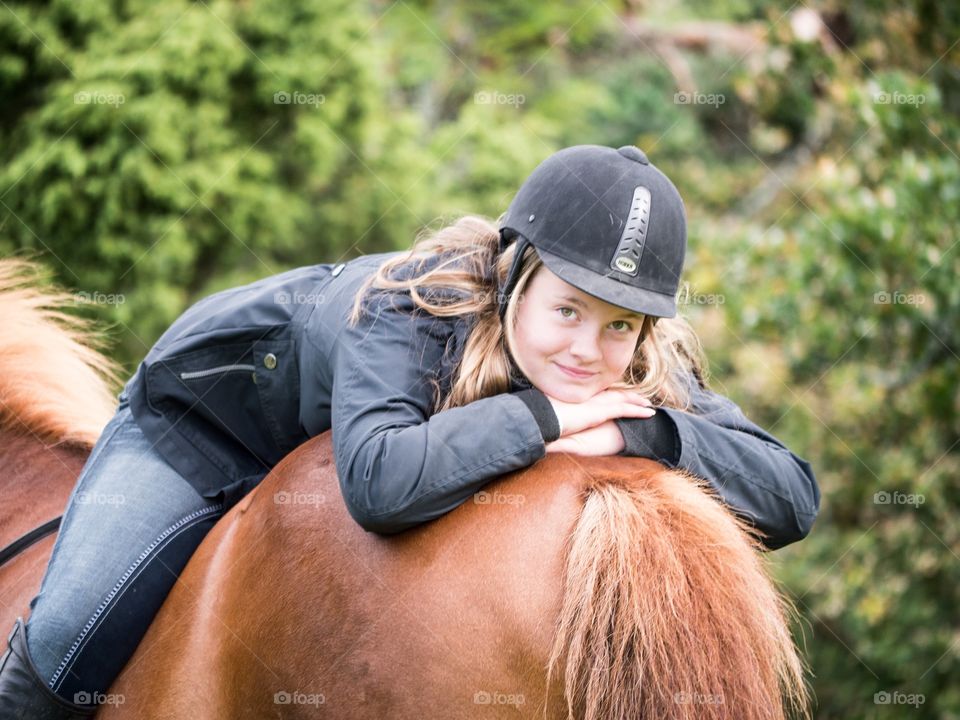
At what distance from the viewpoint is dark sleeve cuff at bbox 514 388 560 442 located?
1812 millimetres

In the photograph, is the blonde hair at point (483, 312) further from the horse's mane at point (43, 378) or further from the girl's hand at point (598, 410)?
the horse's mane at point (43, 378)

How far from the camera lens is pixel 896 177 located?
17.1ft

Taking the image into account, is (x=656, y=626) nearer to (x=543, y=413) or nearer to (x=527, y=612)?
(x=527, y=612)

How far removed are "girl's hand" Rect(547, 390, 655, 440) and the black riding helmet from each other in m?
0.21

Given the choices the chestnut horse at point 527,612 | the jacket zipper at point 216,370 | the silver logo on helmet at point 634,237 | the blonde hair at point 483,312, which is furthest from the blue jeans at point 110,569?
the silver logo on helmet at point 634,237

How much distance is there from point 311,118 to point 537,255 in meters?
5.82

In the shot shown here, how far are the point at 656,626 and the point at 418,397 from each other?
670 millimetres

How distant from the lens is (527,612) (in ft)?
5.25

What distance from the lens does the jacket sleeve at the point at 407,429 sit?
Answer: 167 cm

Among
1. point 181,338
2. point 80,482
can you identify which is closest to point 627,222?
point 181,338

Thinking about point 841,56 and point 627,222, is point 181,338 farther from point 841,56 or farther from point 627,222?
point 841,56

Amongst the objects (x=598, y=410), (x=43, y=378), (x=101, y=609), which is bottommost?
(x=43, y=378)

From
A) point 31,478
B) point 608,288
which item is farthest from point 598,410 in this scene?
point 31,478

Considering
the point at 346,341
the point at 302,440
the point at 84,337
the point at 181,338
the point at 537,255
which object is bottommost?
the point at 84,337
